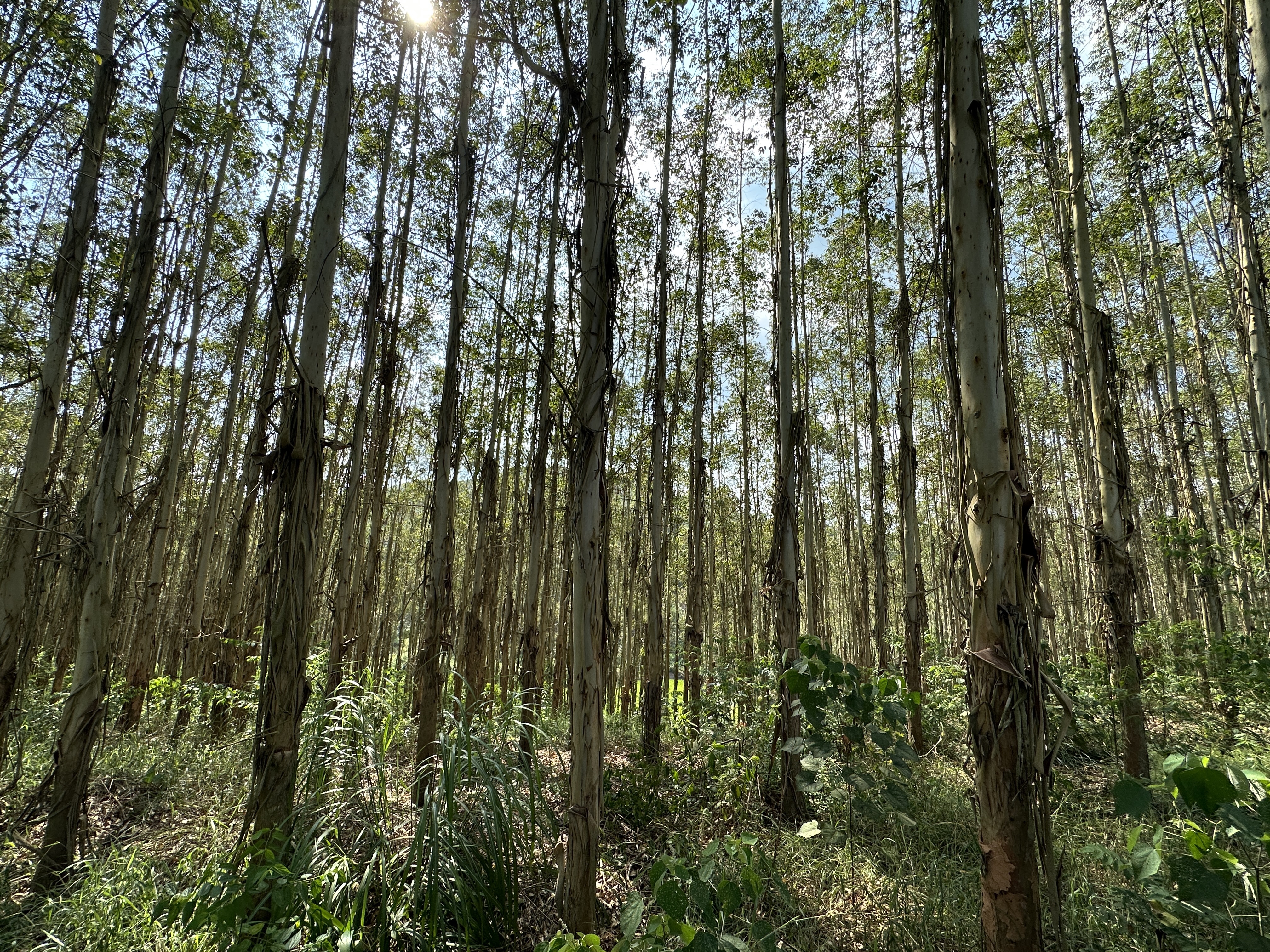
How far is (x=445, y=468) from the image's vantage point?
411 centimetres

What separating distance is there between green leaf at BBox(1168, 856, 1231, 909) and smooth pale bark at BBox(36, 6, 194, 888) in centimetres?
461

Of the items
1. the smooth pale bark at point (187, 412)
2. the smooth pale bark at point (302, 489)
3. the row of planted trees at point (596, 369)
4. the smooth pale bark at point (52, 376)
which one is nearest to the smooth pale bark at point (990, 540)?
the row of planted trees at point (596, 369)

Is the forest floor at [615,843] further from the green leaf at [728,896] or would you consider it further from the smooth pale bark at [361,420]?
the smooth pale bark at [361,420]

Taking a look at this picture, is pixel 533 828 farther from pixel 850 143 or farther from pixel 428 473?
pixel 428 473

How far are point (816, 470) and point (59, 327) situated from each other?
12520 millimetres

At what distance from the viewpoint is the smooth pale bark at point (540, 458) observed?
259cm

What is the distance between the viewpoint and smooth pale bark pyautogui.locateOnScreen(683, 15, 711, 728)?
5.87 metres

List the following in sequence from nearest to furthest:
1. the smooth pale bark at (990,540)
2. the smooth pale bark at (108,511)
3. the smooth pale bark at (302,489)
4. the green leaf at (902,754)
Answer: the smooth pale bark at (990,540) < the green leaf at (902,754) < the smooth pale bark at (302,489) < the smooth pale bark at (108,511)

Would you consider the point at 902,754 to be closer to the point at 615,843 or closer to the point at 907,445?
the point at 615,843

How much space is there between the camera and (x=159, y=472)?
4676mm

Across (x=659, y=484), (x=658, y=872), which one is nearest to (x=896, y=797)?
(x=658, y=872)

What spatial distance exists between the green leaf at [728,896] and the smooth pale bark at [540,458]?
1726mm

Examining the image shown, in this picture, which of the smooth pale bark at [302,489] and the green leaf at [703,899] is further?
the smooth pale bark at [302,489]

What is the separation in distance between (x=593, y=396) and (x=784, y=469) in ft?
7.10
